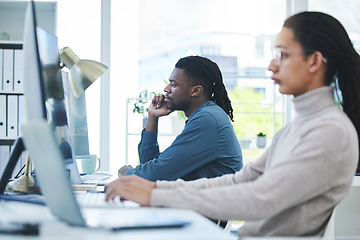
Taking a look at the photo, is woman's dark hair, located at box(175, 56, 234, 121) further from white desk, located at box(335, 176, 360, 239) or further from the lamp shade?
white desk, located at box(335, 176, 360, 239)

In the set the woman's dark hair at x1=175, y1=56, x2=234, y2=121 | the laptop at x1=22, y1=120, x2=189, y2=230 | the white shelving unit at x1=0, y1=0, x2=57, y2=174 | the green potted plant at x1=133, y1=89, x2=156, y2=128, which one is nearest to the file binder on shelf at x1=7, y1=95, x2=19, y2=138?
the white shelving unit at x1=0, y1=0, x2=57, y2=174

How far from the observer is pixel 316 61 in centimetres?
115

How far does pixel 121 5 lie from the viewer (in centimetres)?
359

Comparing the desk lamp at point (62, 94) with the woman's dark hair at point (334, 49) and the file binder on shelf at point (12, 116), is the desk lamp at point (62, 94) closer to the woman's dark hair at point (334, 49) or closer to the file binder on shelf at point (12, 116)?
the woman's dark hair at point (334, 49)

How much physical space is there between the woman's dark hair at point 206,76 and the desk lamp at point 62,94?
18.7 inches

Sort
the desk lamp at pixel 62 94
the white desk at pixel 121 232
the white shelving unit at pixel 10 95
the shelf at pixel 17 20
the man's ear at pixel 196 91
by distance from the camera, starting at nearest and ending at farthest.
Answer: the white desk at pixel 121 232
the desk lamp at pixel 62 94
the man's ear at pixel 196 91
the white shelving unit at pixel 10 95
the shelf at pixel 17 20

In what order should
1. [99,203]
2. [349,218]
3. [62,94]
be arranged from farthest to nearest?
1. [349,218]
2. [62,94]
3. [99,203]

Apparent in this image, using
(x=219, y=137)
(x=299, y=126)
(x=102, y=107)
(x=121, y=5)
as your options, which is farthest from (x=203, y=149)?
(x=121, y=5)

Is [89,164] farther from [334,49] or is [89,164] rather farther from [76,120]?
[334,49]

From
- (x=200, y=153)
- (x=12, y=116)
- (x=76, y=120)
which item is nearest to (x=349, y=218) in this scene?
(x=200, y=153)

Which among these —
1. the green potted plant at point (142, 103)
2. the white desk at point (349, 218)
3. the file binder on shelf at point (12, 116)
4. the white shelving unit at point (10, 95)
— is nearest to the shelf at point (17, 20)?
the white shelving unit at point (10, 95)

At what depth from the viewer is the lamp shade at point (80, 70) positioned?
6.04 ft

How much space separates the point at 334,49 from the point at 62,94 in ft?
2.75

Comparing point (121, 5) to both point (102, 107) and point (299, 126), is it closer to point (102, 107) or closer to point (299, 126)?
point (102, 107)
